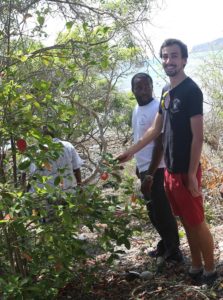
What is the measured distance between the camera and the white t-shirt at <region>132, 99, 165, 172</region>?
401 centimetres

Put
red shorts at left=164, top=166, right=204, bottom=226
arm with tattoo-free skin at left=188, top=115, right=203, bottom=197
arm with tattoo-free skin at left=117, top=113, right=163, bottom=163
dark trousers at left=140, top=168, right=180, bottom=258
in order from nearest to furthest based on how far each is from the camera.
Result: arm with tattoo-free skin at left=188, top=115, right=203, bottom=197 → red shorts at left=164, top=166, right=204, bottom=226 → arm with tattoo-free skin at left=117, top=113, right=163, bottom=163 → dark trousers at left=140, top=168, right=180, bottom=258

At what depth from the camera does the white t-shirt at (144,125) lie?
13.1ft

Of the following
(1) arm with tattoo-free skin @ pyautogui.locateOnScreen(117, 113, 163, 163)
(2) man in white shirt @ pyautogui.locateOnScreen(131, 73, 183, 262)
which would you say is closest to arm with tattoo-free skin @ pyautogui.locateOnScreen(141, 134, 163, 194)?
(2) man in white shirt @ pyautogui.locateOnScreen(131, 73, 183, 262)

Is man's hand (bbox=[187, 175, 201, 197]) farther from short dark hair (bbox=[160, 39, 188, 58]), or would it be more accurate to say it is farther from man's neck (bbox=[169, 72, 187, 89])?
short dark hair (bbox=[160, 39, 188, 58])

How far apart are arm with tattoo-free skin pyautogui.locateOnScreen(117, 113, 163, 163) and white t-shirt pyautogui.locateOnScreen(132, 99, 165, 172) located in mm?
230

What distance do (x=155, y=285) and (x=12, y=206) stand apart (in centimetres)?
150

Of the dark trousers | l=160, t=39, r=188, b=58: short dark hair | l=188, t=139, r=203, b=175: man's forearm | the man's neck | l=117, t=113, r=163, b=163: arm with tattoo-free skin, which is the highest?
l=160, t=39, r=188, b=58: short dark hair

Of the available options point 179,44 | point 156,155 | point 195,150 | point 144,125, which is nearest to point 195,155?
point 195,150

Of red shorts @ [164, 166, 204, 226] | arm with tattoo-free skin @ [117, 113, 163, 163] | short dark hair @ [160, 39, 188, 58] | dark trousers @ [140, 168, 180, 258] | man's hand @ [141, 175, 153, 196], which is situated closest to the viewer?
red shorts @ [164, 166, 204, 226]

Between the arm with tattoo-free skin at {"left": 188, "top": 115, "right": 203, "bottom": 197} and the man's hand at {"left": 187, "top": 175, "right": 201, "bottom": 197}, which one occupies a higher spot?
the arm with tattoo-free skin at {"left": 188, "top": 115, "right": 203, "bottom": 197}

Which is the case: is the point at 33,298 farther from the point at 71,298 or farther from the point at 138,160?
the point at 138,160

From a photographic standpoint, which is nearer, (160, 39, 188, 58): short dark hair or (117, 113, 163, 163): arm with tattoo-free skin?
(160, 39, 188, 58): short dark hair

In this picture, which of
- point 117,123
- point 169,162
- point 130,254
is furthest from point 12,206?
point 117,123

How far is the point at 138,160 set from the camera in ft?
13.5
